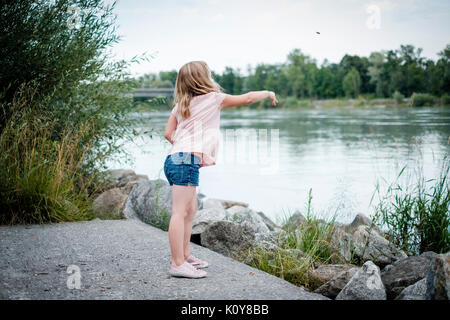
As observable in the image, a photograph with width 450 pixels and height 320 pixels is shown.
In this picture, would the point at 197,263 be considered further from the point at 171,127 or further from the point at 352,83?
the point at 352,83

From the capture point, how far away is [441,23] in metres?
6.68

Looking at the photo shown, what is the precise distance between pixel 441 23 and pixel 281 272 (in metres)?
5.53

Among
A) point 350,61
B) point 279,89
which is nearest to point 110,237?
point 279,89

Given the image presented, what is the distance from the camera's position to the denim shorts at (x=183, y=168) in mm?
2887

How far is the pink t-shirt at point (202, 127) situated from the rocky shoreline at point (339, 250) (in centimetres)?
122

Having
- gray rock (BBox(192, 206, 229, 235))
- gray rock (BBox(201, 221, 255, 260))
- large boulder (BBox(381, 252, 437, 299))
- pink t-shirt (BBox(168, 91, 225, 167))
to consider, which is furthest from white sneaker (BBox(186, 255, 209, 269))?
large boulder (BBox(381, 252, 437, 299))

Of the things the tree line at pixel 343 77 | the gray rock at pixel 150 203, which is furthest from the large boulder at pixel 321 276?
the tree line at pixel 343 77

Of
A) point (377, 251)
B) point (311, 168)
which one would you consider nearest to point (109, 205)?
point (377, 251)

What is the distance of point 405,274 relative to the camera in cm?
313
